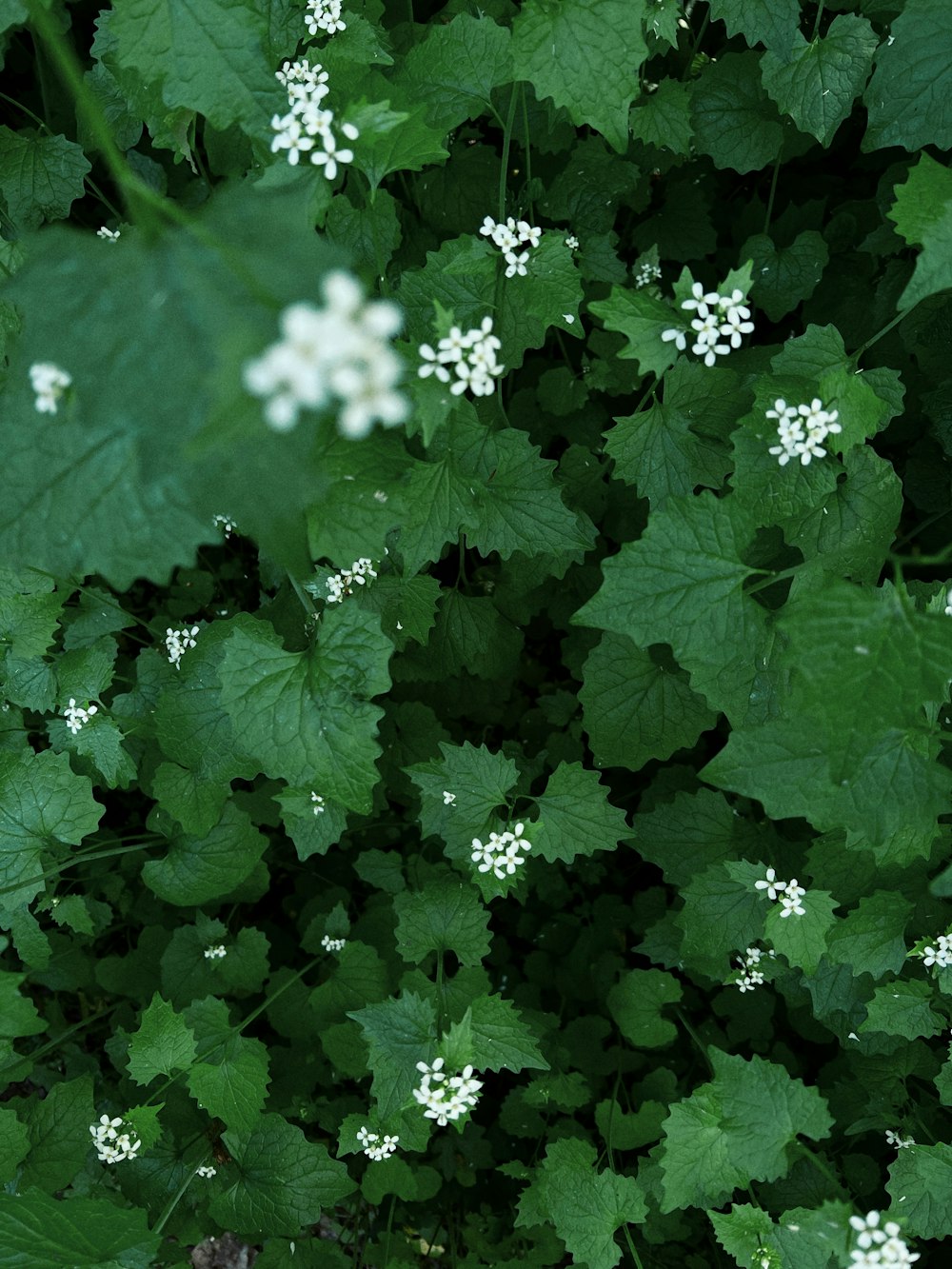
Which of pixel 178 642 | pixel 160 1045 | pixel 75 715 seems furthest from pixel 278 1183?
pixel 178 642

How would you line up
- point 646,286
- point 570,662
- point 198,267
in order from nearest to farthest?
point 198,267
point 646,286
point 570,662

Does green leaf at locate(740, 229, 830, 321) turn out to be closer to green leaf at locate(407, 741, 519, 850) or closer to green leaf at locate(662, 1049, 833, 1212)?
green leaf at locate(407, 741, 519, 850)

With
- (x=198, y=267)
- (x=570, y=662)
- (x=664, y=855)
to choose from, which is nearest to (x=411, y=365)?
(x=198, y=267)

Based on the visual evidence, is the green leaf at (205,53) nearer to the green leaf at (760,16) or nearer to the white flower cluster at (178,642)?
the green leaf at (760,16)

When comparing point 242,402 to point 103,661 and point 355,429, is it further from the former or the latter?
point 103,661

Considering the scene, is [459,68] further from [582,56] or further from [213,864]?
[213,864]

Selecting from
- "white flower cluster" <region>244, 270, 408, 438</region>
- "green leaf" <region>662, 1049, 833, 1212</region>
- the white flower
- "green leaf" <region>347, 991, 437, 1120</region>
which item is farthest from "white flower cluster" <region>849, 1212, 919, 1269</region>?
"white flower cluster" <region>244, 270, 408, 438</region>
